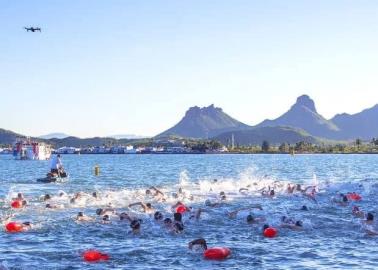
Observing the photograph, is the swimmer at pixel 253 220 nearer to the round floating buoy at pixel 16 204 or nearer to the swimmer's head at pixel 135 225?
the swimmer's head at pixel 135 225

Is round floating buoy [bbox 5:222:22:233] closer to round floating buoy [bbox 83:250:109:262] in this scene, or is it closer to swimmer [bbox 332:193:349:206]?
round floating buoy [bbox 83:250:109:262]

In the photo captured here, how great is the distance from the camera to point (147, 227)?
1171 inches

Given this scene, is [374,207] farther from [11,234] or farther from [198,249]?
[11,234]

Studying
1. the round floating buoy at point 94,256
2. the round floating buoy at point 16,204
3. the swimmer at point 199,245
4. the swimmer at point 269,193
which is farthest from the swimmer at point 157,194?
the round floating buoy at point 94,256

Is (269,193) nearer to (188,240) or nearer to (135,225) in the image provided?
(135,225)

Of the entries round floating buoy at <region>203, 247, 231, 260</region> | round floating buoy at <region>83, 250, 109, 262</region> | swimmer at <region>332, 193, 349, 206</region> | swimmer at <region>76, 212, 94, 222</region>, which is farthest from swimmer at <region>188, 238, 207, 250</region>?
swimmer at <region>332, 193, 349, 206</region>

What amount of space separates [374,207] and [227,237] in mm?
15954

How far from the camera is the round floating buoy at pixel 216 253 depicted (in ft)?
74.7

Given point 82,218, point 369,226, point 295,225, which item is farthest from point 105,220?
point 369,226

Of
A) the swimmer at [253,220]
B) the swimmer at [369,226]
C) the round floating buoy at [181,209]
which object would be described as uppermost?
the round floating buoy at [181,209]

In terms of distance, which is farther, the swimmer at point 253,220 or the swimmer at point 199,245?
the swimmer at point 253,220

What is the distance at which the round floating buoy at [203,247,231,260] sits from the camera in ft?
74.7

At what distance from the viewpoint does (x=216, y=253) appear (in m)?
22.9

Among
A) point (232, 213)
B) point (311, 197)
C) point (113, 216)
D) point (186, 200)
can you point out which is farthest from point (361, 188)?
point (113, 216)
